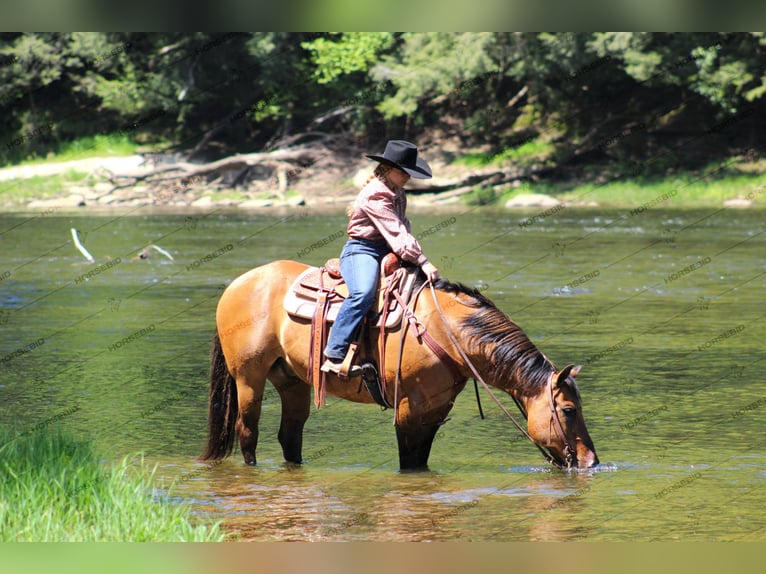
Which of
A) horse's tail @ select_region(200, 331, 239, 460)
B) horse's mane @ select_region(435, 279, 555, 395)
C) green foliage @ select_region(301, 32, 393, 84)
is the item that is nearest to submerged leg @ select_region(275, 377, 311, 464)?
horse's tail @ select_region(200, 331, 239, 460)

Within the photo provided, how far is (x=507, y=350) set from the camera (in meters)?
8.91

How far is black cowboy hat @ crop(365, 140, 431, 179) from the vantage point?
8.84 meters

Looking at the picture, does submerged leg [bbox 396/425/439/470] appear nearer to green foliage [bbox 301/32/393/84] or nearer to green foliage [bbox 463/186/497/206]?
green foliage [bbox 463/186/497/206]

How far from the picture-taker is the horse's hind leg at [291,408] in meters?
9.85

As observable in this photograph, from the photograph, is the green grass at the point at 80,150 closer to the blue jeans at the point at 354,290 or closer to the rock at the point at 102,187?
the rock at the point at 102,187

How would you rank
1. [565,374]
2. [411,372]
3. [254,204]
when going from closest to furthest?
[565,374], [411,372], [254,204]

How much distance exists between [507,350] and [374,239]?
4.31 ft

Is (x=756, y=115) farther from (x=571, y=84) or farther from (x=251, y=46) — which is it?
(x=251, y=46)

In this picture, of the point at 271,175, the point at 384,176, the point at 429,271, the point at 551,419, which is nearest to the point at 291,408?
the point at 429,271

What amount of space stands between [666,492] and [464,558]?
296 centimetres

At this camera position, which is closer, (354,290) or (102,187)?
(354,290)

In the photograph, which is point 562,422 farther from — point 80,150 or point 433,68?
point 80,150

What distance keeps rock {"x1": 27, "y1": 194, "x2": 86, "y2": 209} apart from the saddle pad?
35.7 m
